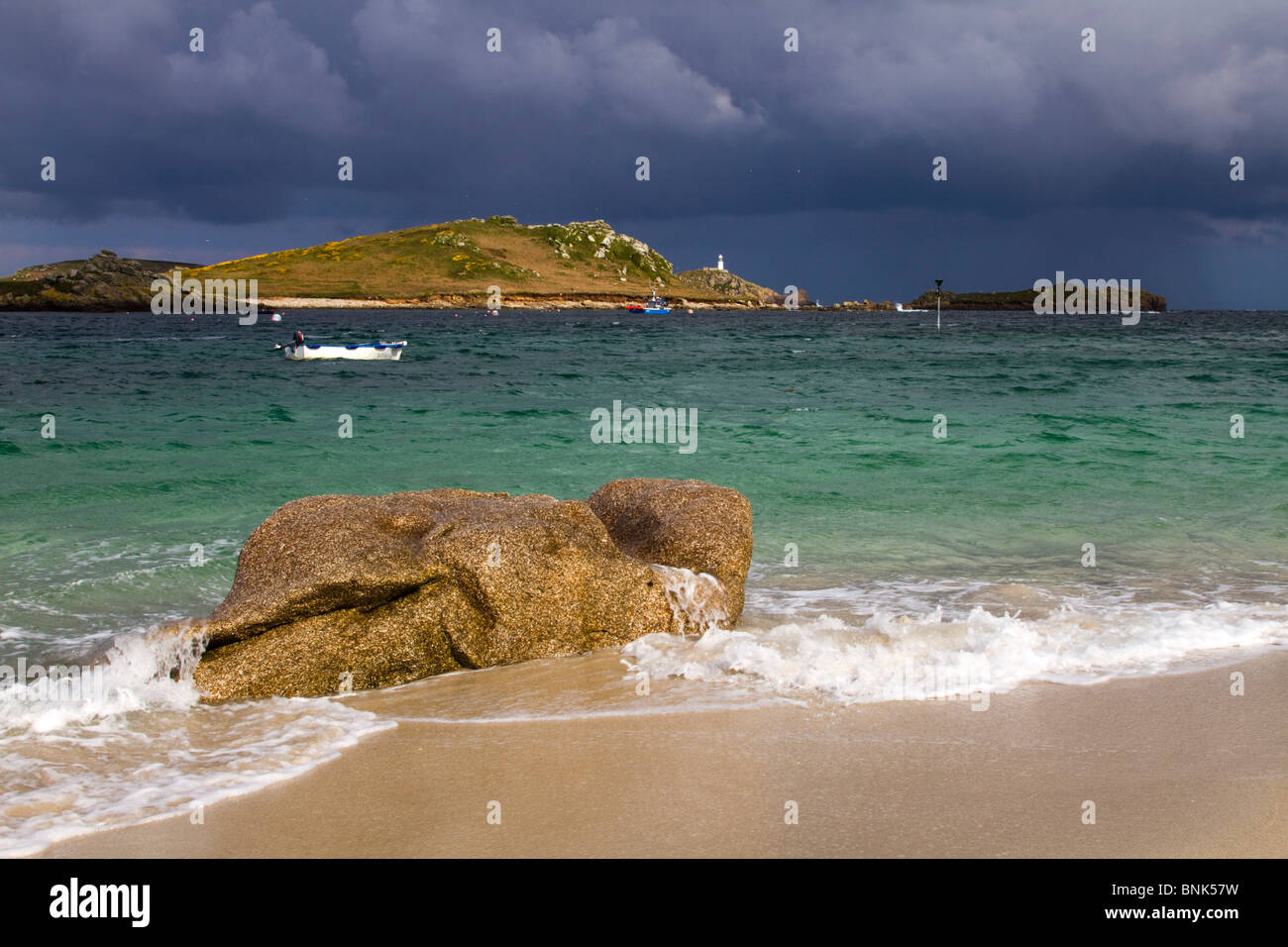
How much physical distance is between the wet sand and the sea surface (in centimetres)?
31

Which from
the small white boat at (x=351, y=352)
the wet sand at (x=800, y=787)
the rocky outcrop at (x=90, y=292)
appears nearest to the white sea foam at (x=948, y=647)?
the wet sand at (x=800, y=787)

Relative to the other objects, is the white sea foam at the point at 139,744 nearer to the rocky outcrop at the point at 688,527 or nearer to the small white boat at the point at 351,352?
the rocky outcrop at the point at 688,527

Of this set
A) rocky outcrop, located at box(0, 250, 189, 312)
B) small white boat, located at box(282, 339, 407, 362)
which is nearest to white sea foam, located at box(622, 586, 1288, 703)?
small white boat, located at box(282, 339, 407, 362)

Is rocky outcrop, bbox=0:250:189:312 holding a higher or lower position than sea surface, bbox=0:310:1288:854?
higher

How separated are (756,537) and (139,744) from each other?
7058 millimetres

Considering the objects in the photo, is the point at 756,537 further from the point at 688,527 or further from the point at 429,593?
the point at 429,593

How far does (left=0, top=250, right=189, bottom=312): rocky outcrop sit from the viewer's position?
150m

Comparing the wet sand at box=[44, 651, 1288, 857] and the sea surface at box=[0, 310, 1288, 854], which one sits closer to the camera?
the wet sand at box=[44, 651, 1288, 857]

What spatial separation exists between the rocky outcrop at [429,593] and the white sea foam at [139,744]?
11.8 inches

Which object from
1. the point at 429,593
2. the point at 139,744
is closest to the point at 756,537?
the point at 429,593

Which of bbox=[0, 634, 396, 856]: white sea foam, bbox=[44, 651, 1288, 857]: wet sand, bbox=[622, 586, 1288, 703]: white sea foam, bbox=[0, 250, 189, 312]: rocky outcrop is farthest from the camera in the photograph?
bbox=[0, 250, 189, 312]: rocky outcrop

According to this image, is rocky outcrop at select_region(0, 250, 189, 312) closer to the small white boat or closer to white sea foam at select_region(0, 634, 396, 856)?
the small white boat

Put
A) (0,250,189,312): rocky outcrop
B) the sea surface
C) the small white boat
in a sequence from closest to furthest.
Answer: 1. the sea surface
2. the small white boat
3. (0,250,189,312): rocky outcrop
